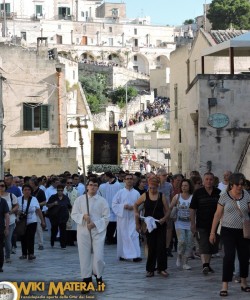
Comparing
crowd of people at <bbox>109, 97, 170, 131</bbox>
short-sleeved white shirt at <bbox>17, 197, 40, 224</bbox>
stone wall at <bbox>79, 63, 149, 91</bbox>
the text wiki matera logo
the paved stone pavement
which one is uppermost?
stone wall at <bbox>79, 63, 149, 91</bbox>

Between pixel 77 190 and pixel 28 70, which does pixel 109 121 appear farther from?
pixel 77 190

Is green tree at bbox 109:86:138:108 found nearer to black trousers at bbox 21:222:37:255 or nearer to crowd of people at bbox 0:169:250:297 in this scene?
crowd of people at bbox 0:169:250:297

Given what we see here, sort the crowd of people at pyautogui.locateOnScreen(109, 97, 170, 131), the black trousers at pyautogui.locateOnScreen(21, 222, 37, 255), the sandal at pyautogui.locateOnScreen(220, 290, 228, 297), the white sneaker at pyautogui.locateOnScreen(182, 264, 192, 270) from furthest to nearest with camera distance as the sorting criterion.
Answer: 1. the crowd of people at pyautogui.locateOnScreen(109, 97, 170, 131)
2. the black trousers at pyautogui.locateOnScreen(21, 222, 37, 255)
3. the white sneaker at pyautogui.locateOnScreen(182, 264, 192, 270)
4. the sandal at pyautogui.locateOnScreen(220, 290, 228, 297)

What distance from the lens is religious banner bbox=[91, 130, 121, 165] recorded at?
129 ft

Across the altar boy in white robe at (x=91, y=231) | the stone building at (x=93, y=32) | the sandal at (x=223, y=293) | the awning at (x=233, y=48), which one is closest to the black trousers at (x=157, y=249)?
the altar boy in white robe at (x=91, y=231)

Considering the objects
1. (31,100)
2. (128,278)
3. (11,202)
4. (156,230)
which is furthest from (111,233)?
(31,100)

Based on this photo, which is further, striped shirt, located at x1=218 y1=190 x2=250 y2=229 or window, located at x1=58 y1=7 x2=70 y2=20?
window, located at x1=58 y1=7 x2=70 y2=20

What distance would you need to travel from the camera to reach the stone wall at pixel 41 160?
125 ft

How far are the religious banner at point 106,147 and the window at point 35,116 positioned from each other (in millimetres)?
2520

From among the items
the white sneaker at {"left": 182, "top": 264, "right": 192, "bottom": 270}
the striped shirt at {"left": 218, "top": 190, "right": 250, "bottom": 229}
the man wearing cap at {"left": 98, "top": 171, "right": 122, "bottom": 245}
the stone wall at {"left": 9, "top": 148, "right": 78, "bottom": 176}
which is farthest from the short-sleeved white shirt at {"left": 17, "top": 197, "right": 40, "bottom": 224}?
the stone wall at {"left": 9, "top": 148, "right": 78, "bottom": 176}

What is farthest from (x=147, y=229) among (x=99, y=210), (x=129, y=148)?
(x=129, y=148)

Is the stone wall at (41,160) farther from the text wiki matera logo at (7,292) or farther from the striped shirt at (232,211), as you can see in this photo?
the text wiki matera logo at (7,292)

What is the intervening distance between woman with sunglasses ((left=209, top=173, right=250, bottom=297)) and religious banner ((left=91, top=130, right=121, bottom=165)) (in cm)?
2570

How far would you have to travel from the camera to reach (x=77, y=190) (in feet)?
76.5
